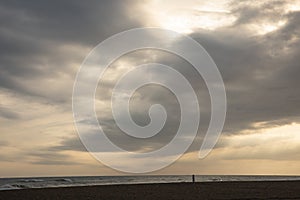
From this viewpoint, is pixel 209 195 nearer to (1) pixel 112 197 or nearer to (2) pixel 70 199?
(1) pixel 112 197

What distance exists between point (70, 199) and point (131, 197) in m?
4.79

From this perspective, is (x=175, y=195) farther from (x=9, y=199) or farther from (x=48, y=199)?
(x=9, y=199)

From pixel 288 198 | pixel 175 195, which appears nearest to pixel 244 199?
pixel 288 198

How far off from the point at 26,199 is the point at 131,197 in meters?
8.33

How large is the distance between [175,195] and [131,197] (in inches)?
144

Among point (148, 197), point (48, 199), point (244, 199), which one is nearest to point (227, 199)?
point (244, 199)

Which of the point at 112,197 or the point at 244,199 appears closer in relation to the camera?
the point at 244,199

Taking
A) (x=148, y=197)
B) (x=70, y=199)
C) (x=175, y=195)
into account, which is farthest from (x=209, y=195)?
(x=70, y=199)

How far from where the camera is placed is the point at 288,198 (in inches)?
1212

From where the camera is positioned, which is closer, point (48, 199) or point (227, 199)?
point (227, 199)

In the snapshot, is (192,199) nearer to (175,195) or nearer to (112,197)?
(175,195)

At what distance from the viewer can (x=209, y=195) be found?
34.3 metres

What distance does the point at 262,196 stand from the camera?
1291 inches

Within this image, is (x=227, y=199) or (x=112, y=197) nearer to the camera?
(x=227, y=199)
